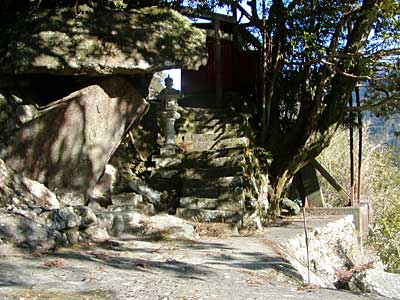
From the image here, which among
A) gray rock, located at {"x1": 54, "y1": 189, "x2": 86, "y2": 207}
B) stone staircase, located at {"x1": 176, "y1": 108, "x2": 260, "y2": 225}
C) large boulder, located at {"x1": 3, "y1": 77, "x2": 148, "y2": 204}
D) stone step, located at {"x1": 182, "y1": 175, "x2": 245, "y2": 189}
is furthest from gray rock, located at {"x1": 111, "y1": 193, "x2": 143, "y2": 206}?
stone step, located at {"x1": 182, "y1": 175, "x2": 245, "y2": 189}

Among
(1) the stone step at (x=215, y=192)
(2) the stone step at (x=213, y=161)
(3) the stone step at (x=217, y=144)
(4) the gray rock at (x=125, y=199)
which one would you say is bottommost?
(4) the gray rock at (x=125, y=199)

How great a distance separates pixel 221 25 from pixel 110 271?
8833 mm

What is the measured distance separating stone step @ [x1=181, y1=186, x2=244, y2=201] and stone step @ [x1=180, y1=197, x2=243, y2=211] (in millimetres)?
86

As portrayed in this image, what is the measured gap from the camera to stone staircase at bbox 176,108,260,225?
7641 mm

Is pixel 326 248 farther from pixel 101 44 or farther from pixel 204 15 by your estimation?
pixel 204 15

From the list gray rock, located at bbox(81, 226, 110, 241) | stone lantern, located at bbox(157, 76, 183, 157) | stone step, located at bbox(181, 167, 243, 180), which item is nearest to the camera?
gray rock, located at bbox(81, 226, 110, 241)

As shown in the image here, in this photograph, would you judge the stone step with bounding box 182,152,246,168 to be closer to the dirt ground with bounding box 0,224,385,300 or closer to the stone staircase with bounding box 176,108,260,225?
the stone staircase with bounding box 176,108,260,225

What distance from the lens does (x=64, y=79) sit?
814 centimetres

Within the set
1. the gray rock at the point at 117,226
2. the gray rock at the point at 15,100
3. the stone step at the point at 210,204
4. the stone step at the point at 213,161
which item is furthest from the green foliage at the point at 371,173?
the gray rock at the point at 15,100

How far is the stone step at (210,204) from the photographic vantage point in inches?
301

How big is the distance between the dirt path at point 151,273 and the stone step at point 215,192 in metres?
1.52

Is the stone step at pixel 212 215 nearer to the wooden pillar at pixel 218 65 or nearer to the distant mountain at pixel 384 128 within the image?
the wooden pillar at pixel 218 65

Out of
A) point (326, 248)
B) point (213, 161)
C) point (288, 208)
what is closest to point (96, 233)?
point (213, 161)

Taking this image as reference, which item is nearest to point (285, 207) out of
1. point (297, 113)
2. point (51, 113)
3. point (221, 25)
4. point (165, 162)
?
point (297, 113)
